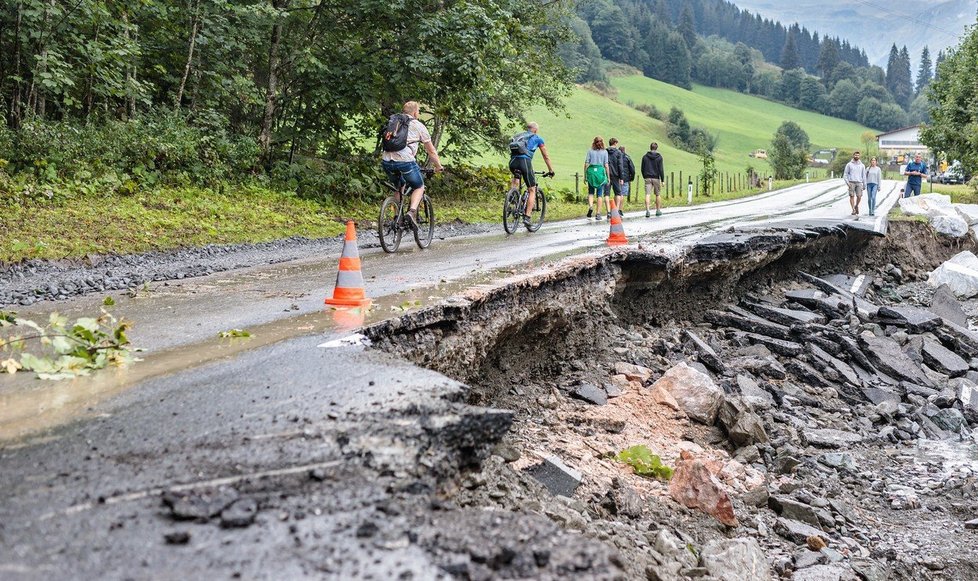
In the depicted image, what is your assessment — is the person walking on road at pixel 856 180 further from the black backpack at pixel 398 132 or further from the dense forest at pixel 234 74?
the black backpack at pixel 398 132

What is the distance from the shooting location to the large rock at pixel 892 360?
11.2 metres

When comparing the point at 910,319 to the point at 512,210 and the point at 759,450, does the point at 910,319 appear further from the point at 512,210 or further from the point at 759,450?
the point at 759,450

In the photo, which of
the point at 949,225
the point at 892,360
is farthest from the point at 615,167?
the point at 949,225

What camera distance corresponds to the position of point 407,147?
1086cm

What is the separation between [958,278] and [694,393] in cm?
1328

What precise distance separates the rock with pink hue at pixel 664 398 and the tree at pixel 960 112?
35.8 metres

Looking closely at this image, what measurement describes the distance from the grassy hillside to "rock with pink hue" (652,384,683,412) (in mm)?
30709

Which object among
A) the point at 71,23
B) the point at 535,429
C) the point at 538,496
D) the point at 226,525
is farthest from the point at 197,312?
the point at 71,23

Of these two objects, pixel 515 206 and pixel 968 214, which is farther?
pixel 968 214

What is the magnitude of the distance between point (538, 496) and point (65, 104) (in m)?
13.7

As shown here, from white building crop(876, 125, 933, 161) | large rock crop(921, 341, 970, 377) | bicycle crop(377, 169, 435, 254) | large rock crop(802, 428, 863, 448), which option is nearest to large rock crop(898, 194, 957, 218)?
large rock crop(921, 341, 970, 377)

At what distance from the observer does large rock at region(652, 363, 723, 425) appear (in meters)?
7.60

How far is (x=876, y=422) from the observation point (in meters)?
9.50

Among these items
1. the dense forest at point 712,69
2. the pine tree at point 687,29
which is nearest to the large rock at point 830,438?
the dense forest at point 712,69
